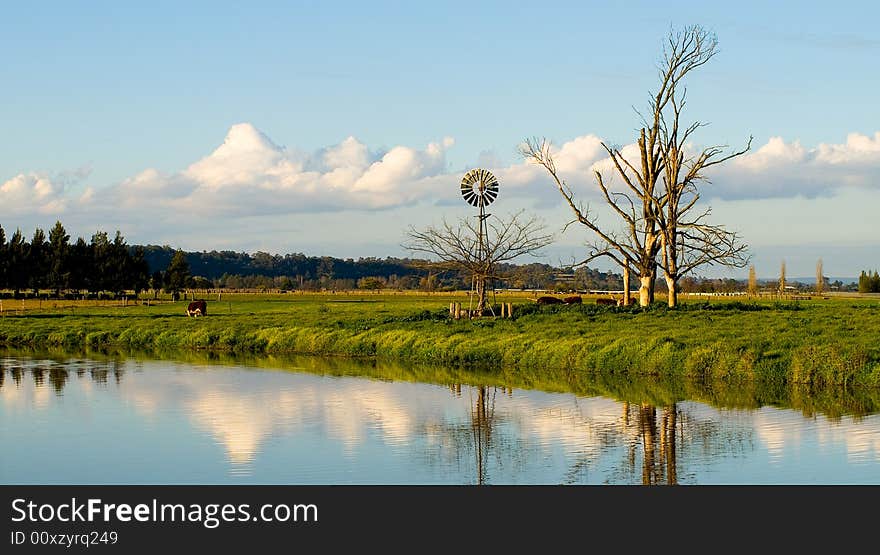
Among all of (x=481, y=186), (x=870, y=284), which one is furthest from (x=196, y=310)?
(x=870, y=284)

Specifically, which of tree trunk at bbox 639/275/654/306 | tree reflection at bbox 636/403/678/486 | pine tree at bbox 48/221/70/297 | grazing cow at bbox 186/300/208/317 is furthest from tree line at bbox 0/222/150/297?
tree reflection at bbox 636/403/678/486

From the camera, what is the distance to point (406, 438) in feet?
78.9

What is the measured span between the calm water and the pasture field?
5.45 metres

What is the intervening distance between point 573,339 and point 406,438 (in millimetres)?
18215

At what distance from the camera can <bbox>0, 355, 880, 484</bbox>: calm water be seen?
19.6 metres

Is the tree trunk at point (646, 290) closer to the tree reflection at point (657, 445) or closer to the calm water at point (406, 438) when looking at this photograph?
the calm water at point (406, 438)

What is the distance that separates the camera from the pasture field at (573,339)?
110 ft
